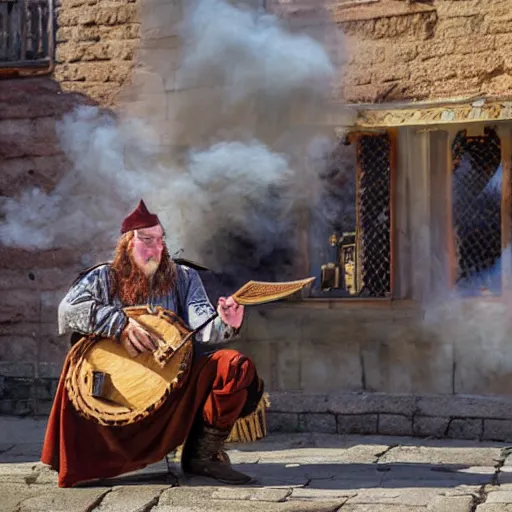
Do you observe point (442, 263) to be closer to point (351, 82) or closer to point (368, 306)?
point (368, 306)

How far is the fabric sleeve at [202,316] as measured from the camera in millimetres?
6863

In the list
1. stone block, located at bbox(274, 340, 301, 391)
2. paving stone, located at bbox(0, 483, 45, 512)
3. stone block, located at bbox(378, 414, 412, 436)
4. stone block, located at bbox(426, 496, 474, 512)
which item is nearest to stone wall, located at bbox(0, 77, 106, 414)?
stone block, located at bbox(274, 340, 301, 391)

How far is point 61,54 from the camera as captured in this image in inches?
419

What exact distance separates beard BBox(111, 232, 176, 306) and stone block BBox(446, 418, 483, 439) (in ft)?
10.6

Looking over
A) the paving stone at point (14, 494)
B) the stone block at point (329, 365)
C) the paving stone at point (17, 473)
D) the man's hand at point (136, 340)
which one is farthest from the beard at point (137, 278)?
the stone block at point (329, 365)

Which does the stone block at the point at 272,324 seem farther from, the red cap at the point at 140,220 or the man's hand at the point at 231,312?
the man's hand at the point at 231,312

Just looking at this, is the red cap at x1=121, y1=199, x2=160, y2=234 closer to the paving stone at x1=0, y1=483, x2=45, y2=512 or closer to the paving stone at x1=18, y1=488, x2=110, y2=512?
the paving stone at x1=18, y1=488, x2=110, y2=512

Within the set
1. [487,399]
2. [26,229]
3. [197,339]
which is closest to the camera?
[197,339]

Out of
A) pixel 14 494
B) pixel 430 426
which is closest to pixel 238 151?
pixel 430 426

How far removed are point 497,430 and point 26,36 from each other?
5.67 meters

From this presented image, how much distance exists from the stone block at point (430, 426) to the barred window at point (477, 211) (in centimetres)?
111

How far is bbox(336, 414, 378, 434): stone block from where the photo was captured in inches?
376

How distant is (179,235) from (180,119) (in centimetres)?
106

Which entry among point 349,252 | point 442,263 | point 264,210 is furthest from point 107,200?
point 442,263
